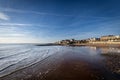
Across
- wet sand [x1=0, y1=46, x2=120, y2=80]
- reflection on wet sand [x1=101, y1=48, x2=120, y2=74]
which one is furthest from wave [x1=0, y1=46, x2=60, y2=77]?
reflection on wet sand [x1=101, y1=48, x2=120, y2=74]

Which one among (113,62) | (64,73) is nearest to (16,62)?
(64,73)

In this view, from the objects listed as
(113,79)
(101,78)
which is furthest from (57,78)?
(113,79)

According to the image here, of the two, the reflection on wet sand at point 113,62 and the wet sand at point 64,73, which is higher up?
the reflection on wet sand at point 113,62

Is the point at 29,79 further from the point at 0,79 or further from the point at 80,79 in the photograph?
the point at 80,79

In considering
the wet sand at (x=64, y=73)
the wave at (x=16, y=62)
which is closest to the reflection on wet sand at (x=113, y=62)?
the wet sand at (x=64, y=73)

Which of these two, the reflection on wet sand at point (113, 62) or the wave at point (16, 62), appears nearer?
the reflection on wet sand at point (113, 62)

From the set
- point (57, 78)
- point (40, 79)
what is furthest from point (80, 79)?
point (40, 79)

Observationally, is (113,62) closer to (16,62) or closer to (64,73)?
(64,73)

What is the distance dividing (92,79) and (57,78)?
9.05ft

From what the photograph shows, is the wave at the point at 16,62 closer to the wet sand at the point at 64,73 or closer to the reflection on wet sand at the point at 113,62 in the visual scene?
the wet sand at the point at 64,73

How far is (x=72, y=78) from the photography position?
26.4 feet

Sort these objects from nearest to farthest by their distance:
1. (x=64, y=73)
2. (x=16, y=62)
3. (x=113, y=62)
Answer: (x=64, y=73), (x=113, y=62), (x=16, y=62)

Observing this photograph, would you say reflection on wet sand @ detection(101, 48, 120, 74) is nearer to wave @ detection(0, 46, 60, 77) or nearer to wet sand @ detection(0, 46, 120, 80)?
wet sand @ detection(0, 46, 120, 80)

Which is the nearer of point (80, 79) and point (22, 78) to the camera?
point (80, 79)
